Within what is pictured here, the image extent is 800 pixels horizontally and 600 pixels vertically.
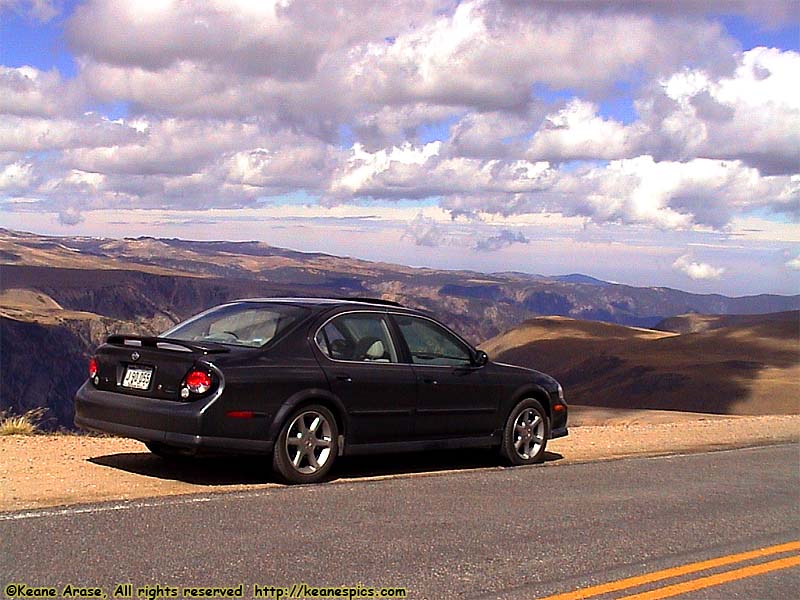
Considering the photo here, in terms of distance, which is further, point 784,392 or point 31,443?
point 784,392

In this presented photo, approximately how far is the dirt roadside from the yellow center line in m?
3.61

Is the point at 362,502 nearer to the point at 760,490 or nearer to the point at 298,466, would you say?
the point at 298,466

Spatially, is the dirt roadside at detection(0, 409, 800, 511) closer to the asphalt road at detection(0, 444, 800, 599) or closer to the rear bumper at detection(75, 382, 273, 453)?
the rear bumper at detection(75, 382, 273, 453)

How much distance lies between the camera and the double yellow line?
235 inches

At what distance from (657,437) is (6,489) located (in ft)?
30.2

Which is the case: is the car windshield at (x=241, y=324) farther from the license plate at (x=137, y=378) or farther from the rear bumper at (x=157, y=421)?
the rear bumper at (x=157, y=421)

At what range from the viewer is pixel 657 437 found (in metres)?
14.9

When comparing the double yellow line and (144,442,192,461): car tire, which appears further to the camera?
(144,442,192,461): car tire

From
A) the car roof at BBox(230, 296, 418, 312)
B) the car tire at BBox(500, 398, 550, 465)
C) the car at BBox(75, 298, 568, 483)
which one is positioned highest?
the car roof at BBox(230, 296, 418, 312)

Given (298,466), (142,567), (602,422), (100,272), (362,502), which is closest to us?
(142,567)

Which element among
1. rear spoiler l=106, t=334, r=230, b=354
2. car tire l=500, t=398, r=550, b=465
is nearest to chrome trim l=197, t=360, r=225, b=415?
rear spoiler l=106, t=334, r=230, b=354

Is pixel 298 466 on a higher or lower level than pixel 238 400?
lower

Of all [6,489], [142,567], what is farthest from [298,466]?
[142,567]

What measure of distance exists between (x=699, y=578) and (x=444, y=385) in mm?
3826
